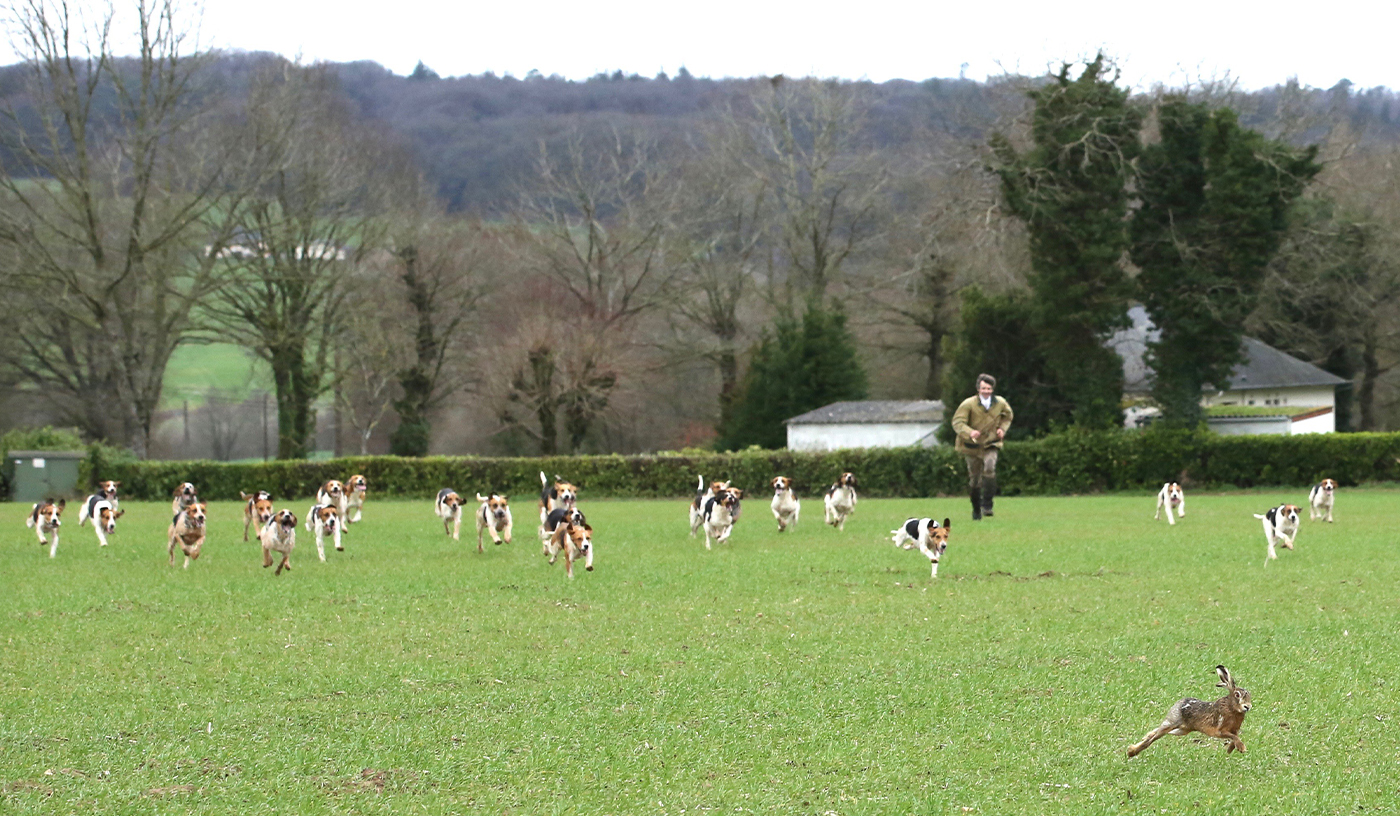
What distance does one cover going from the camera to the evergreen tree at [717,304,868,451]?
55438 millimetres

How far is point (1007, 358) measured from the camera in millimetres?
39656

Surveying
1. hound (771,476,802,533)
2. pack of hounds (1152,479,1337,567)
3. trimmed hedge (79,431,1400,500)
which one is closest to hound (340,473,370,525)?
hound (771,476,802,533)

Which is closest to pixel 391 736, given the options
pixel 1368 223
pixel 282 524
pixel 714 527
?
pixel 282 524

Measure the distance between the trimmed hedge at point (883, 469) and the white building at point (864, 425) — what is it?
43.0 ft

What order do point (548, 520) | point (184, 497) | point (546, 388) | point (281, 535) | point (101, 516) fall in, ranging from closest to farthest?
point (281, 535) < point (548, 520) < point (101, 516) < point (184, 497) < point (546, 388)

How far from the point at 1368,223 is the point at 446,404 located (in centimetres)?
3994

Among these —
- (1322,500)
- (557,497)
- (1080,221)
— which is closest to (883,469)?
(1080,221)

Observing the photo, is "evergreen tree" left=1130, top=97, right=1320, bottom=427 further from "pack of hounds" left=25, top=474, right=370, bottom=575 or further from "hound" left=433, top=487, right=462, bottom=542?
"pack of hounds" left=25, top=474, right=370, bottom=575

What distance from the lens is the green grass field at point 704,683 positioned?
18.8ft

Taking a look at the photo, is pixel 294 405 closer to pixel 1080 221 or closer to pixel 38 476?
pixel 38 476

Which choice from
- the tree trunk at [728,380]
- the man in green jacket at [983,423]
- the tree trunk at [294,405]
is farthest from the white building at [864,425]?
the man in green jacket at [983,423]

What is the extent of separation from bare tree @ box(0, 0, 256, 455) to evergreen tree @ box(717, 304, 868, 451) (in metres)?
23.1

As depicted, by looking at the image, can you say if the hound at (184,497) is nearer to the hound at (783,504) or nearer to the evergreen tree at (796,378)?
the hound at (783,504)

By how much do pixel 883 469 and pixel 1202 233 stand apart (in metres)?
12.2
